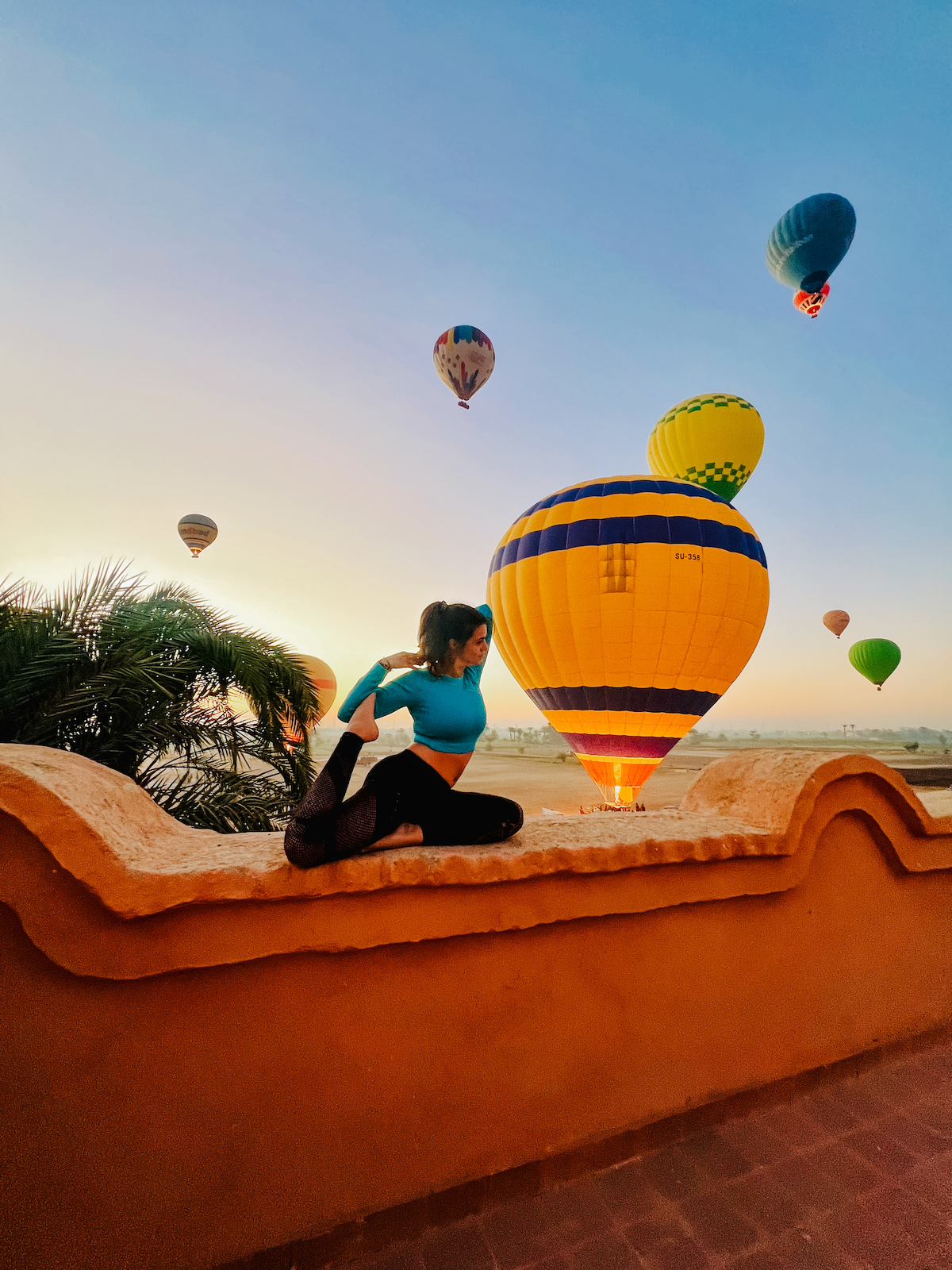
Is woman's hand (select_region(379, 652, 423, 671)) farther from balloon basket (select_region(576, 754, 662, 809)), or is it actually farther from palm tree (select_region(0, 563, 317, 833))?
balloon basket (select_region(576, 754, 662, 809))

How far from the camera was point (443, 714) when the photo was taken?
1.89 meters

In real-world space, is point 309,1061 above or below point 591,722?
below

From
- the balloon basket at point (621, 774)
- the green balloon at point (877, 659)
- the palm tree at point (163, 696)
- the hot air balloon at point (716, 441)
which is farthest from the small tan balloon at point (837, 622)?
the palm tree at point (163, 696)

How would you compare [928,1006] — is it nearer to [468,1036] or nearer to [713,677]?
[468,1036]

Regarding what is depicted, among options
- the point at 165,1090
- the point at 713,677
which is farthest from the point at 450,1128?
the point at 713,677

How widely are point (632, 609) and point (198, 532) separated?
13887 millimetres

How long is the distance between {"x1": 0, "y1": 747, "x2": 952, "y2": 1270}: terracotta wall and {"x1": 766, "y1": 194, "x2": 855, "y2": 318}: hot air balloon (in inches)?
676

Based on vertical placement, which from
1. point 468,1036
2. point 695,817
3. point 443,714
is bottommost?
point 468,1036

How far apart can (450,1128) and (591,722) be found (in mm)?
9097

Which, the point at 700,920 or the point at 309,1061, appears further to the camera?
the point at 700,920

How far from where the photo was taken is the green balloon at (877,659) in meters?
20.3

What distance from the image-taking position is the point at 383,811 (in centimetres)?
165

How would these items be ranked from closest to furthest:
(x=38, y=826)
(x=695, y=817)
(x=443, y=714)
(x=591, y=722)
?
(x=38, y=826) → (x=443, y=714) → (x=695, y=817) → (x=591, y=722)

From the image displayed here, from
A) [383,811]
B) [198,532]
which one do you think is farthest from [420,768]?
[198,532]
